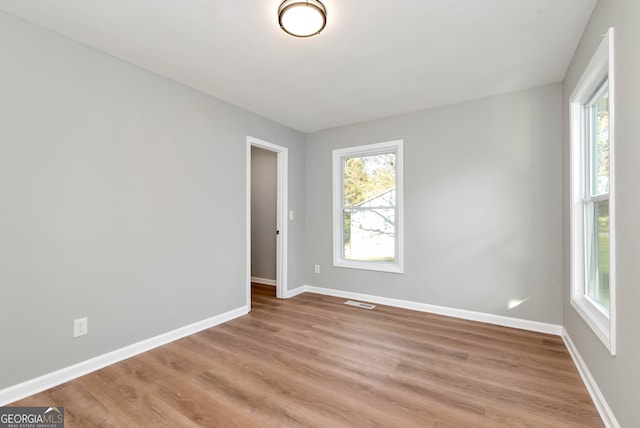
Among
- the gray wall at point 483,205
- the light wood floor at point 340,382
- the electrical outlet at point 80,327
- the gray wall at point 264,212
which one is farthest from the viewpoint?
the gray wall at point 264,212

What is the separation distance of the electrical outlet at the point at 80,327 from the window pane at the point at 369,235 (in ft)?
10.1

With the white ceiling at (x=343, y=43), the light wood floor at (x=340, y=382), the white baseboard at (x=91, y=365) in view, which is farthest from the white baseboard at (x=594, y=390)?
the white baseboard at (x=91, y=365)

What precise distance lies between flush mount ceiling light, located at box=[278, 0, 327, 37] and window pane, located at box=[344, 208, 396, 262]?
102 inches

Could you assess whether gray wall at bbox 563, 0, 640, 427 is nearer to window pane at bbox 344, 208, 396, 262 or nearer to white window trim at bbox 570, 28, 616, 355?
white window trim at bbox 570, 28, 616, 355

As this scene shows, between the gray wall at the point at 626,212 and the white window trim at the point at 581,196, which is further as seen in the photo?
the white window trim at the point at 581,196

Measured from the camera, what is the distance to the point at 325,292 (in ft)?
14.7

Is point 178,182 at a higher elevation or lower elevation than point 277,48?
lower

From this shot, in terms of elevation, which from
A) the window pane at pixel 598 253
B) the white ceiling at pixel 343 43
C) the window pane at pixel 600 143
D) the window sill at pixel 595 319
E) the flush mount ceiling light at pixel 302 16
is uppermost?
the white ceiling at pixel 343 43

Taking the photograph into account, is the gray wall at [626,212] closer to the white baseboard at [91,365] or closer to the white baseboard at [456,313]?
the white baseboard at [456,313]

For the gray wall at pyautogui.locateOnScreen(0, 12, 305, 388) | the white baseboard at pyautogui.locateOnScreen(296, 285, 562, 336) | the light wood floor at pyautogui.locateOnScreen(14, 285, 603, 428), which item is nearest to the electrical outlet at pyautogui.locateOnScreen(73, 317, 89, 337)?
the gray wall at pyautogui.locateOnScreen(0, 12, 305, 388)

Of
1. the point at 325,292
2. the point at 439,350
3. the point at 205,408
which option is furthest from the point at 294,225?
the point at 205,408

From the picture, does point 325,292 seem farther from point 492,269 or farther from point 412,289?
point 492,269

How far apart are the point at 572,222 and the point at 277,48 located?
2.84 meters

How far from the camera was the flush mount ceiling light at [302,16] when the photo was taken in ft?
5.81
